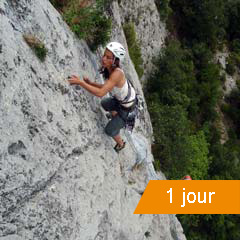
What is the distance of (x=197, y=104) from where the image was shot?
1158 inches

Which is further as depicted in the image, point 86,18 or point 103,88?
point 86,18

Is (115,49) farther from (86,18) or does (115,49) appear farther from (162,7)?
(162,7)

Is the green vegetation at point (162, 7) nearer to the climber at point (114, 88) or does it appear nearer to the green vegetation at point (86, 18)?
the green vegetation at point (86, 18)

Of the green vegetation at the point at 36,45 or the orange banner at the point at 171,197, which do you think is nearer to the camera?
the green vegetation at the point at 36,45

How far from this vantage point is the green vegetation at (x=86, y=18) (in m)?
8.89

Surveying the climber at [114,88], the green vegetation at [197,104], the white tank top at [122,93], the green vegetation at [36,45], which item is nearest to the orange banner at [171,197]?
the climber at [114,88]

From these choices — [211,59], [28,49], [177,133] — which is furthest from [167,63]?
[28,49]

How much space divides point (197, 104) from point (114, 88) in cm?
2222

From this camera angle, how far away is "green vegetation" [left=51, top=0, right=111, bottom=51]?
8891mm

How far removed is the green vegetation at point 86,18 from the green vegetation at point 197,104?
31.2 ft

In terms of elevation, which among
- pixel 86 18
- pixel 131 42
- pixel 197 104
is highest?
pixel 197 104

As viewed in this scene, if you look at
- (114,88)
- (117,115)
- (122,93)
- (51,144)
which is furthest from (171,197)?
(51,144)

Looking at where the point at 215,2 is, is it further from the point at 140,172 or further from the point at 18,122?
the point at 18,122

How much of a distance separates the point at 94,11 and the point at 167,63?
16.4 metres
